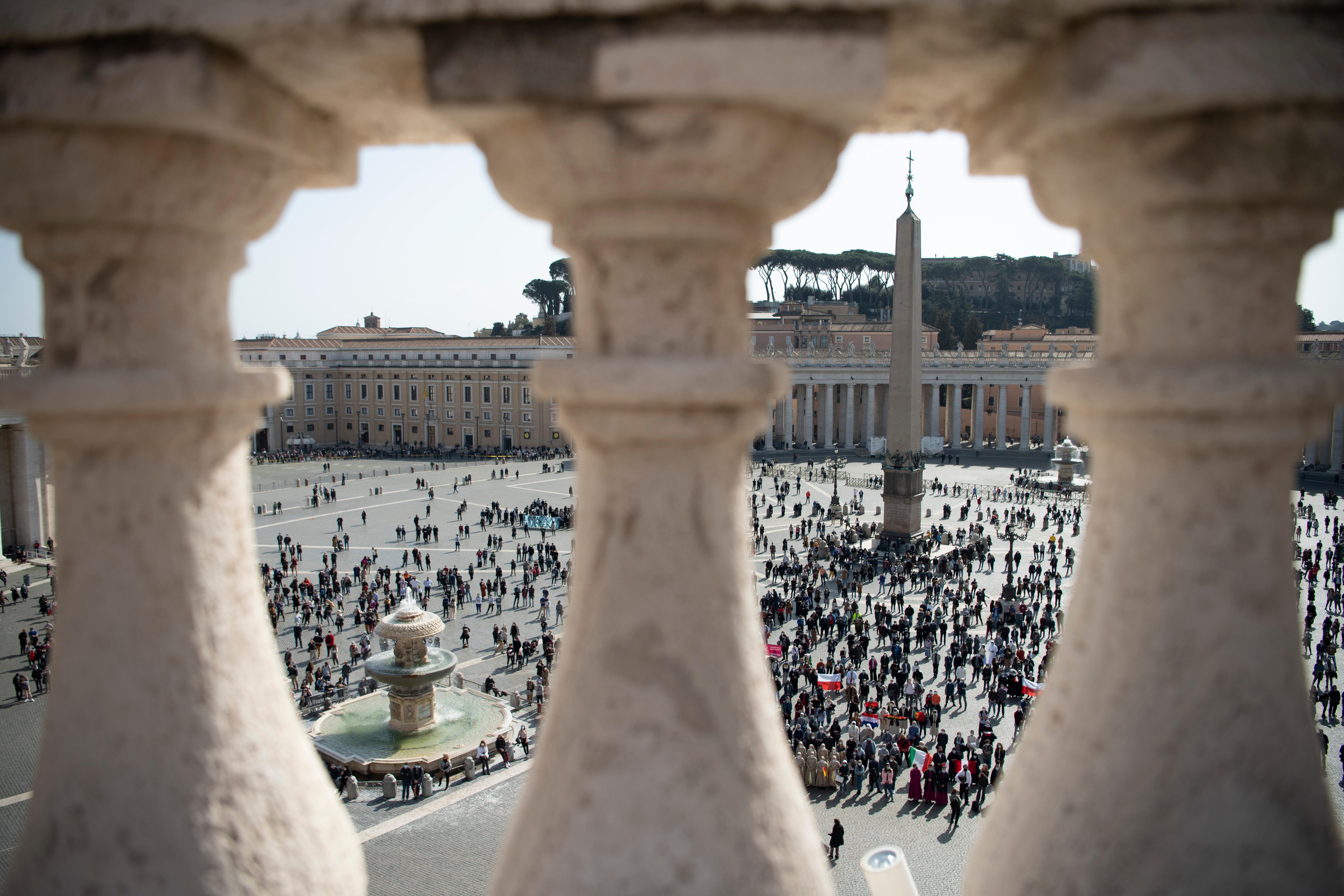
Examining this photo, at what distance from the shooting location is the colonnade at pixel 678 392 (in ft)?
5.28

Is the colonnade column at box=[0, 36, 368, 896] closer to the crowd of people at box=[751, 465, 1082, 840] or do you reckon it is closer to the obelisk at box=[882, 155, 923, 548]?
the crowd of people at box=[751, 465, 1082, 840]

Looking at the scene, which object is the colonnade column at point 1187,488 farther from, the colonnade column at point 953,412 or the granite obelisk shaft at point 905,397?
the colonnade column at point 953,412

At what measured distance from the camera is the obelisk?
94.2ft

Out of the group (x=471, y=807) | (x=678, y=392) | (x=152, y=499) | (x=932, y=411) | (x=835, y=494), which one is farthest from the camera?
(x=932, y=411)

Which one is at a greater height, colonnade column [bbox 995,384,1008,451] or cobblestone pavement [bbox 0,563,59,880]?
colonnade column [bbox 995,384,1008,451]

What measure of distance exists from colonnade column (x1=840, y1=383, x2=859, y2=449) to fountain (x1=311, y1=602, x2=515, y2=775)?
1815 inches

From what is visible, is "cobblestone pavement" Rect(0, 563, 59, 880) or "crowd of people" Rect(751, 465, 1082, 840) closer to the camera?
"cobblestone pavement" Rect(0, 563, 59, 880)

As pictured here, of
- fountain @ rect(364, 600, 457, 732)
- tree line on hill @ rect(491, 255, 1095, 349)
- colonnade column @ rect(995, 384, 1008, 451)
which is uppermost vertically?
tree line on hill @ rect(491, 255, 1095, 349)

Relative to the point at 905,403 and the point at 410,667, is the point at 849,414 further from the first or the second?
the point at 410,667

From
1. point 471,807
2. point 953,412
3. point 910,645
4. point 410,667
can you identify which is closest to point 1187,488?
point 471,807

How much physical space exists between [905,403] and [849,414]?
95.4 ft

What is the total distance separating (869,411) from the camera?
59000mm

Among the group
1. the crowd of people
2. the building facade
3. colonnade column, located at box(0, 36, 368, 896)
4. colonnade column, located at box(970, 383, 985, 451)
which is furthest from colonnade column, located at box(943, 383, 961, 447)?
colonnade column, located at box(0, 36, 368, 896)

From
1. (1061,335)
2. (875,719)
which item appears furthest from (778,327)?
(875,719)
